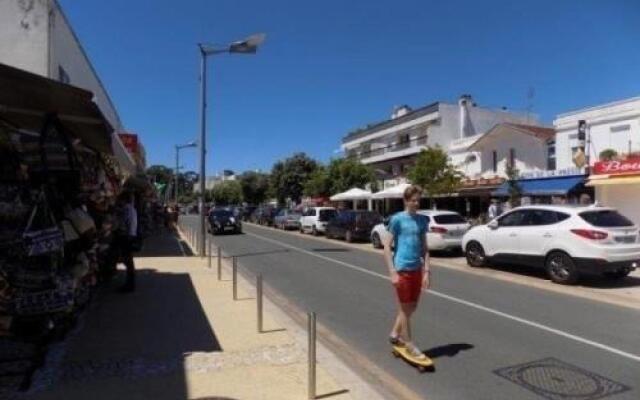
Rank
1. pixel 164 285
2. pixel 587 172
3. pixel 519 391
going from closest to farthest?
pixel 519 391 < pixel 164 285 < pixel 587 172

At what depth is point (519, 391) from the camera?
240 inches

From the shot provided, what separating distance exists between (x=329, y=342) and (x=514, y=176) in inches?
843

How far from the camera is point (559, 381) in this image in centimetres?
640

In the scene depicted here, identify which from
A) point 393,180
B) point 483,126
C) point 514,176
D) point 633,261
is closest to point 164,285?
point 633,261

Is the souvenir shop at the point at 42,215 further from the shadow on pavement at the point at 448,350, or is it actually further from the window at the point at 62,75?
the window at the point at 62,75

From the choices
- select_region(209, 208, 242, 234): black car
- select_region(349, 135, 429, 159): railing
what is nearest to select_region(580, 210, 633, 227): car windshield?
select_region(209, 208, 242, 234): black car

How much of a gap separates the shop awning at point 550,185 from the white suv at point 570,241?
11.9 m

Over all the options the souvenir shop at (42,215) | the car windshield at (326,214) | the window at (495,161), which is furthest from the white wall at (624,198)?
the souvenir shop at (42,215)

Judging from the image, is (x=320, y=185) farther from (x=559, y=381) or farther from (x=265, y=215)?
(x=559, y=381)

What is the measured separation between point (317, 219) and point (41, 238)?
31224mm

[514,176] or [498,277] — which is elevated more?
[514,176]

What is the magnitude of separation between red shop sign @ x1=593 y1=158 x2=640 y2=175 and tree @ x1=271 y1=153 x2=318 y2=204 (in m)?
38.6

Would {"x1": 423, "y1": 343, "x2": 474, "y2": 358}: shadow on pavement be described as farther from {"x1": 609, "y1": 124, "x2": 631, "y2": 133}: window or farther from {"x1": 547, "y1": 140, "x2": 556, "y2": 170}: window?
{"x1": 547, "y1": 140, "x2": 556, "y2": 170}: window

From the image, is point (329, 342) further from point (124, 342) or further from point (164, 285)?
point (164, 285)
